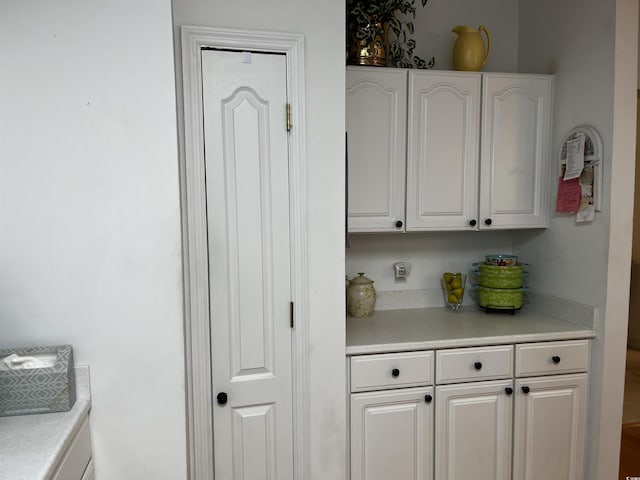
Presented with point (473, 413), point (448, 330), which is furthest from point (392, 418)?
point (448, 330)

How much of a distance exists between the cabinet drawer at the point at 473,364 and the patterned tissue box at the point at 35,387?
58.5 inches

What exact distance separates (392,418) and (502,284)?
3.21 feet

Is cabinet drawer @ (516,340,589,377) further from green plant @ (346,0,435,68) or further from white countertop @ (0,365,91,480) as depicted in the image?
white countertop @ (0,365,91,480)

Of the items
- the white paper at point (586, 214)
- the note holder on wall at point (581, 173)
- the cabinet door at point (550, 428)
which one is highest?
the note holder on wall at point (581, 173)

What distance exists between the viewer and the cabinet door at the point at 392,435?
1.99 meters

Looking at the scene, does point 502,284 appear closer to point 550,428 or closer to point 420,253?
point 420,253

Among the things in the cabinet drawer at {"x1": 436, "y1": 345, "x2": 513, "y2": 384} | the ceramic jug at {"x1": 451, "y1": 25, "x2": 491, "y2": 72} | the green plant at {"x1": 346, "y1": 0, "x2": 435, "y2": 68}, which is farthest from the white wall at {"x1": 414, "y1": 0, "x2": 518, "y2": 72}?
the cabinet drawer at {"x1": 436, "y1": 345, "x2": 513, "y2": 384}

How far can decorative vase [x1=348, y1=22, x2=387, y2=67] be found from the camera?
2.27 metres

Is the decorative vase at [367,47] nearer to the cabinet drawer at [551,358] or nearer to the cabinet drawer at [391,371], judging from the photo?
the cabinet drawer at [391,371]

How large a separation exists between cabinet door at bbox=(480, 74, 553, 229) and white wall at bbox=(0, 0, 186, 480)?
165 centimetres

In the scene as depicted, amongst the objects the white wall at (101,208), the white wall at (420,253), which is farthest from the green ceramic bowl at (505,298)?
the white wall at (101,208)

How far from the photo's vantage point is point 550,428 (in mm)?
2199

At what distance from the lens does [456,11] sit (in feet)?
8.73

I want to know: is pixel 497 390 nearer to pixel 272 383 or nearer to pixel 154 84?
pixel 272 383
